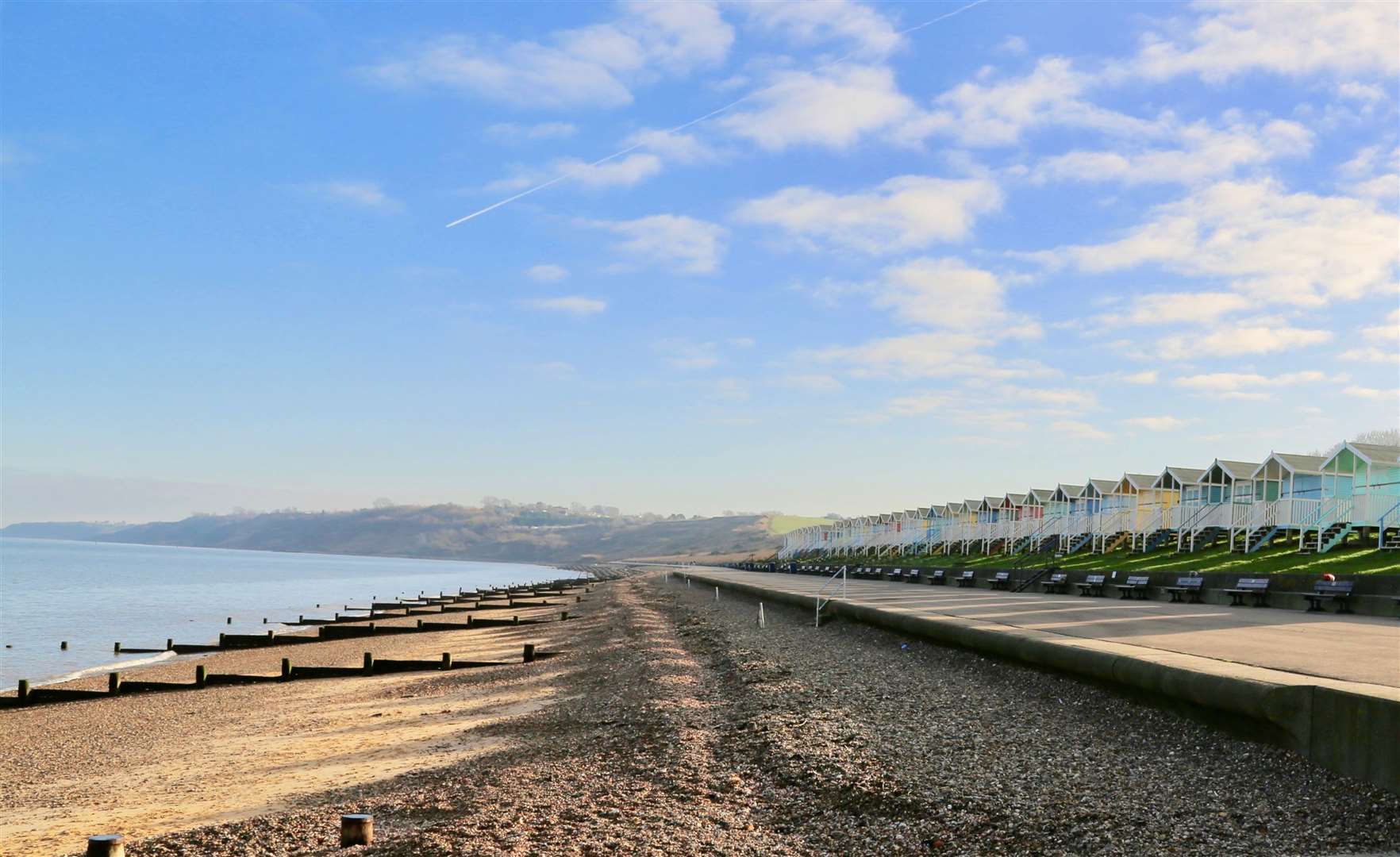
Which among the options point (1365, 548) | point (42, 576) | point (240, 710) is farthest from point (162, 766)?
point (42, 576)

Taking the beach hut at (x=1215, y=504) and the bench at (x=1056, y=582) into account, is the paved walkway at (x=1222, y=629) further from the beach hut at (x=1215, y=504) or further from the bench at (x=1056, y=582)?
the beach hut at (x=1215, y=504)

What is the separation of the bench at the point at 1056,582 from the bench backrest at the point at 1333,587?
1158 cm

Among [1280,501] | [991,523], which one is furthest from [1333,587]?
[991,523]

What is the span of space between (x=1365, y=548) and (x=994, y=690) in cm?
2387

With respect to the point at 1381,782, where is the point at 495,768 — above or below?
below

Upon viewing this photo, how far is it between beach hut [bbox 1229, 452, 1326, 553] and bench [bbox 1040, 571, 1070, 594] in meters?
6.69

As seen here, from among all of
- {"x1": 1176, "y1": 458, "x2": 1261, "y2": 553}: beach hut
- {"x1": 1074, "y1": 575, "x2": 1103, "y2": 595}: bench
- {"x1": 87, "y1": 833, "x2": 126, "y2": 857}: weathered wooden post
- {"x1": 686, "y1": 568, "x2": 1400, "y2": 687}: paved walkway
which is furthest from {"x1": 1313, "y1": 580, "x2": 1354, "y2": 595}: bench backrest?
{"x1": 87, "y1": 833, "x2": 126, "y2": 857}: weathered wooden post

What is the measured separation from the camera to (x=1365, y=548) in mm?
29156

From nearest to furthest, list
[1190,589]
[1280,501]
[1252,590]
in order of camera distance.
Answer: [1252,590]
[1190,589]
[1280,501]

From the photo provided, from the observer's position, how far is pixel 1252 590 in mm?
21719

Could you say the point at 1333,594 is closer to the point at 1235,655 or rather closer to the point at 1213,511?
the point at 1235,655

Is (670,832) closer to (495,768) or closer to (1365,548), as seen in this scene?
(495,768)

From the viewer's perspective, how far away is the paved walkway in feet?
33.7

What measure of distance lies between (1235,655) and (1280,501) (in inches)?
1038
